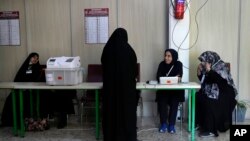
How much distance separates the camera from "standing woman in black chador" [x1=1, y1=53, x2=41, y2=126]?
4.70 metres

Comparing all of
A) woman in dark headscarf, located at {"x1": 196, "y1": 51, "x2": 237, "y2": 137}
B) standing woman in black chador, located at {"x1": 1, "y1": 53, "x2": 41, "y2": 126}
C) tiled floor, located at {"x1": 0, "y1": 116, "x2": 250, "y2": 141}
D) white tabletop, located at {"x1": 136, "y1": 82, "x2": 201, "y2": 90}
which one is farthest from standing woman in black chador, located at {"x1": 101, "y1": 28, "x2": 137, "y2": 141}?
standing woman in black chador, located at {"x1": 1, "y1": 53, "x2": 41, "y2": 126}

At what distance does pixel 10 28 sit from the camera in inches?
208

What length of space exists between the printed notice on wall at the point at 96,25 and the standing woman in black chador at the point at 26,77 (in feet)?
3.06

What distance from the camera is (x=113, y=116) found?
12.1ft

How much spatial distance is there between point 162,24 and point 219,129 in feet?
6.20

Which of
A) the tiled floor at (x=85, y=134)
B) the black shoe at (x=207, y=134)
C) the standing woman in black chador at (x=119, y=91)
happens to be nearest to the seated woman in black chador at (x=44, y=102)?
the tiled floor at (x=85, y=134)

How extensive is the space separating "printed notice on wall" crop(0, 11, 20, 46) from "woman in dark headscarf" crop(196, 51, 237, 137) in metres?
3.11

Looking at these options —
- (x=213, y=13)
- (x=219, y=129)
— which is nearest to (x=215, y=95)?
(x=219, y=129)

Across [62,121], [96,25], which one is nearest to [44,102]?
[62,121]

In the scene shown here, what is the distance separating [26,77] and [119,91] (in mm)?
1883

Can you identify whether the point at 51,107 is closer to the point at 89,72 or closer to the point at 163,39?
the point at 89,72

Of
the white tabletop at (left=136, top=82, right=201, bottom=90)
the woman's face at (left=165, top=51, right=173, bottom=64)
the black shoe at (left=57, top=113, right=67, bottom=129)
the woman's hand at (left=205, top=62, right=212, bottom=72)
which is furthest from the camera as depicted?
the black shoe at (left=57, top=113, right=67, bottom=129)

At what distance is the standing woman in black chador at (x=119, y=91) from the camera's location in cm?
361

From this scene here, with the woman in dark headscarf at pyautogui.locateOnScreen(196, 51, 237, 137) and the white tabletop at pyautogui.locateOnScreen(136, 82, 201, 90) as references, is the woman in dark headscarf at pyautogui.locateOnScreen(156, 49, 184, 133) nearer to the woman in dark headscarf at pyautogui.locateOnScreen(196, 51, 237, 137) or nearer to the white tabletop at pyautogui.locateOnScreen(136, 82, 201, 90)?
the woman in dark headscarf at pyautogui.locateOnScreen(196, 51, 237, 137)
